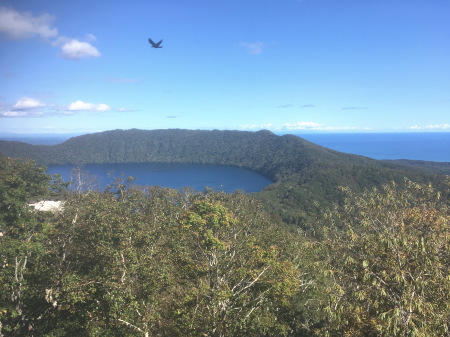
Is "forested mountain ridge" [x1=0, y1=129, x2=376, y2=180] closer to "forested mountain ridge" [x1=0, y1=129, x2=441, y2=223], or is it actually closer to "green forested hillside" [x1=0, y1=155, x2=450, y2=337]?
"forested mountain ridge" [x1=0, y1=129, x2=441, y2=223]

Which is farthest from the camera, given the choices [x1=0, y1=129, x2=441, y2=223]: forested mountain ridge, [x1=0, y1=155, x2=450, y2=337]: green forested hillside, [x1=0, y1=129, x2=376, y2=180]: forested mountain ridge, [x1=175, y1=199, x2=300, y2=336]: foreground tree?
[x1=0, y1=129, x2=376, y2=180]: forested mountain ridge

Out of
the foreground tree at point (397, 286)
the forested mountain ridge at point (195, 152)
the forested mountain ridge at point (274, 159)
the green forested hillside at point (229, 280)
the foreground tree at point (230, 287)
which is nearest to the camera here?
the foreground tree at point (397, 286)

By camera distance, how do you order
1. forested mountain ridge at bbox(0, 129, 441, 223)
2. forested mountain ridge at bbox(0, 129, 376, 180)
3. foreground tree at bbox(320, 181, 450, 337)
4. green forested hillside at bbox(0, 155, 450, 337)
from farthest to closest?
forested mountain ridge at bbox(0, 129, 376, 180) < forested mountain ridge at bbox(0, 129, 441, 223) < green forested hillside at bbox(0, 155, 450, 337) < foreground tree at bbox(320, 181, 450, 337)

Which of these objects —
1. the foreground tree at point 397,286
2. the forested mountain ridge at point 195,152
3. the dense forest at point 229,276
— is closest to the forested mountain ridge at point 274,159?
the forested mountain ridge at point 195,152

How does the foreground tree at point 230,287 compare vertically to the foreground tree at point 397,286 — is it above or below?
below

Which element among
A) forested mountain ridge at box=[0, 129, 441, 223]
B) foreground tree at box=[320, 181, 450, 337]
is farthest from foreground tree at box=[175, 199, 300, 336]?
forested mountain ridge at box=[0, 129, 441, 223]

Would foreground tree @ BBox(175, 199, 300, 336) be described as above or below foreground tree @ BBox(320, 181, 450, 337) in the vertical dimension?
below

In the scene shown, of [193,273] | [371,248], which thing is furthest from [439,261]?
[193,273]

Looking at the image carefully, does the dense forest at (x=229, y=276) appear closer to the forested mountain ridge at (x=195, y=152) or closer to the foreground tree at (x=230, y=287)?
the foreground tree at (x=230, y=287)
